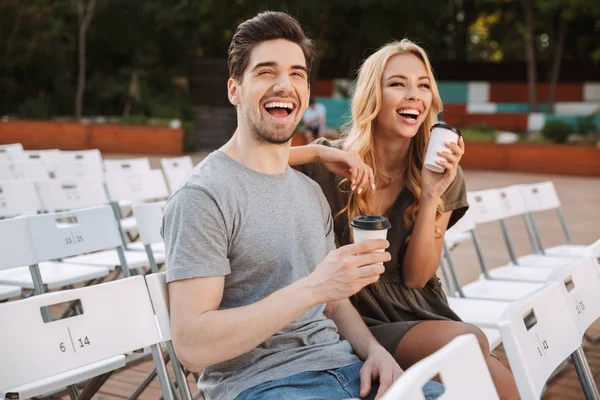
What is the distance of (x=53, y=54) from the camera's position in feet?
112

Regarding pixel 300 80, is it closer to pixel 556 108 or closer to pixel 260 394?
pixel 260 394

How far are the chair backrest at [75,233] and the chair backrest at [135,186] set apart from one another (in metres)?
2.25

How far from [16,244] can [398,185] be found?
6.03 ft

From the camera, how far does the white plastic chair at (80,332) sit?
7.65ft

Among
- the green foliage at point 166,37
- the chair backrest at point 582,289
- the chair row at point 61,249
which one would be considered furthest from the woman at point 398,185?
the green foliage at point 166,37

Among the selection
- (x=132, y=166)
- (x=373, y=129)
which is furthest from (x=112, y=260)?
(x=373, y=129)

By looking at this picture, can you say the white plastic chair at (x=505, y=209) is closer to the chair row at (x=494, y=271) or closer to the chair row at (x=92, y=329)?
the chair row at (x=494, y=271)

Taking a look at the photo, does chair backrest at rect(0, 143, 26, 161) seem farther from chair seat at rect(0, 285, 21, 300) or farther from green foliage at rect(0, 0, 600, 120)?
green foliage at rect(0, 0, 600, 120)

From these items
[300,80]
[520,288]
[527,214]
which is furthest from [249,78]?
[527,214]

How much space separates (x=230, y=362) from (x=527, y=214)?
4641 millimetres

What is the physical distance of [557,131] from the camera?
18.7 metres

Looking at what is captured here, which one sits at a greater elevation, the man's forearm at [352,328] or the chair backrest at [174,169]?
the chair backrest at [174,169]

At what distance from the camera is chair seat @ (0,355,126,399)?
9.39 ft

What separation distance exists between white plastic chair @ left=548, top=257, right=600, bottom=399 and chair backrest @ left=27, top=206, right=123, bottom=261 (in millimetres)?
2498
